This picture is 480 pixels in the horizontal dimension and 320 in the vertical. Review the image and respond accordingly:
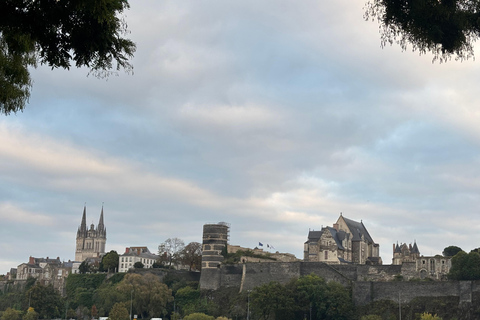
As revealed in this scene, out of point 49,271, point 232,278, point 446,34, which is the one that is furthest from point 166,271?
point 446,34

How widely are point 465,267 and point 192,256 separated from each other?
4189cm

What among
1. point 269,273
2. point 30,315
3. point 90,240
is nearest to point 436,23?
point 269,273

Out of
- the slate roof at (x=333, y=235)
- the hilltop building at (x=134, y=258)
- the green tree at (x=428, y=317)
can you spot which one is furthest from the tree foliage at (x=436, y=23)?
the hilltop building at (x=134, y=258)

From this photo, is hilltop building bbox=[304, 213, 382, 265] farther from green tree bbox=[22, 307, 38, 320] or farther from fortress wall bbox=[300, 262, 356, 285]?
green tree bbox=[22, 307, 38, 320]

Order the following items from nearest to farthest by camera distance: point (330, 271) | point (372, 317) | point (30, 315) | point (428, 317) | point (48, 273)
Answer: point (428, 317), point (372, 317), point (330, 271), point (30, 315), point (48, 273)

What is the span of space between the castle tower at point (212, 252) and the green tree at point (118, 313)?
31.0ft

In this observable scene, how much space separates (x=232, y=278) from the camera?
8350 cm

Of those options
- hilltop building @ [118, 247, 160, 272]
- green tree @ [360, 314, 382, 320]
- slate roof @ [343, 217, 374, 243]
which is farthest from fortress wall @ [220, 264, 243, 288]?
hilltop building @ [118, 247, 160, 272]

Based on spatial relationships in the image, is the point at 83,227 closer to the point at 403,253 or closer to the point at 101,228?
the point at 101,228

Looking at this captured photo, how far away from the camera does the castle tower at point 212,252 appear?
84250 mm

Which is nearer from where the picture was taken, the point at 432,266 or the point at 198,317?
the point at 198,317

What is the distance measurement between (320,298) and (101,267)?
48.6 metres

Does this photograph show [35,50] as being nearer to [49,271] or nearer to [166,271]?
[166,271]

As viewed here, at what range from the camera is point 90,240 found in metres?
181
